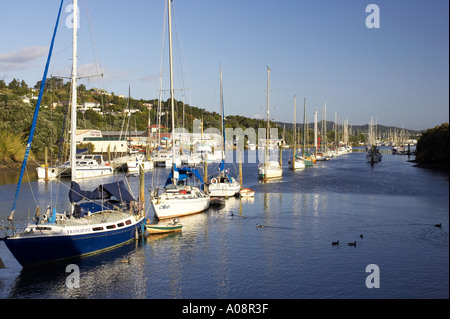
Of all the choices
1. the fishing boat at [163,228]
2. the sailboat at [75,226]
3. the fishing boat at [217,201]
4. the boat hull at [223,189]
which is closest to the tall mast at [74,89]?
the sailboat at [75,226]

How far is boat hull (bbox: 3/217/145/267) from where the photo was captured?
26.0m

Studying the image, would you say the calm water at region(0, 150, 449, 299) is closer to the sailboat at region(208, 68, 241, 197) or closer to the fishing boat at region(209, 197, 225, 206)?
the fishing boat at region(209, 197, 225, 206)

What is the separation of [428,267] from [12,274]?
84.5 ft

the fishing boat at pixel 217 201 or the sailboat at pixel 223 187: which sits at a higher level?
the sailboat at pixel 223 187

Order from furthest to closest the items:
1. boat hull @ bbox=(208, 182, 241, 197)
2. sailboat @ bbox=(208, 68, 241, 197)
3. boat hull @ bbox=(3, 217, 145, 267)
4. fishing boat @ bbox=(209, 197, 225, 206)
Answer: sailboat @ bbox=(208, 68, 241, 197) < boat hull @ bbox=(208, 182, 241, 197) < fishing boat @ bbox=(209, 197, 225, 206) < boat hull @ bbox=(3, 217, 145, 267)

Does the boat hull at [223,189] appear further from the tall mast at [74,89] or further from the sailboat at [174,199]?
the tall mast at [74,89]

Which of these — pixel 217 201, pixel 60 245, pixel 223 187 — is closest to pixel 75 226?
pixel 60 245

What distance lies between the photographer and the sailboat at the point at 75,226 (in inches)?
1037

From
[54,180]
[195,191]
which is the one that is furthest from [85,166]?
[195,191]

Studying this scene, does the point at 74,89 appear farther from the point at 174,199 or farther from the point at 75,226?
the point at 174,199

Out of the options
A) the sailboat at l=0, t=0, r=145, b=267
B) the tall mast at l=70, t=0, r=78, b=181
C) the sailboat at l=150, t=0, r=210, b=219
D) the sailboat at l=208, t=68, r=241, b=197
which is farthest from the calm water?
the sailboat at l=208, t=68, r=241, b=197

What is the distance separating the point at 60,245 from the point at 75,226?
150cm

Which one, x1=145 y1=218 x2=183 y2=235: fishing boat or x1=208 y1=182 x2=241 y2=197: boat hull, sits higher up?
x1=208 y1=182 x2=241 y2=197: boat hull
